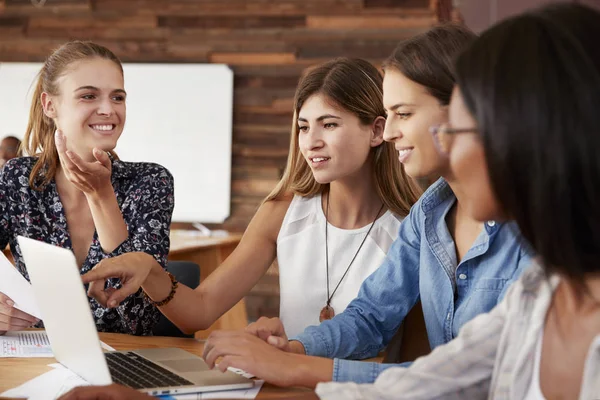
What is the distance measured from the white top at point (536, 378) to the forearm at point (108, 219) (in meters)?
1.17

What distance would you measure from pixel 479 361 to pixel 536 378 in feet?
0.33

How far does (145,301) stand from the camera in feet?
6.40

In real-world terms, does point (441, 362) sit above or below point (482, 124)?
below

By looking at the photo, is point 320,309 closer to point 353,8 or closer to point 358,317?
point 358,317

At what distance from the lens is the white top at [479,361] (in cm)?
106

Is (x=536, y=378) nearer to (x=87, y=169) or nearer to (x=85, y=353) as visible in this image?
(x=85, y=353)

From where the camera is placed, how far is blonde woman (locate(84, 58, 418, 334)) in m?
1.98

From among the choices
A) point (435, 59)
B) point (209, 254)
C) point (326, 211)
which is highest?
point (435, 59)

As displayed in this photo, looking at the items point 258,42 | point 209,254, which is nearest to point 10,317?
point 209,254

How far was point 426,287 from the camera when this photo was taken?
1.61 m

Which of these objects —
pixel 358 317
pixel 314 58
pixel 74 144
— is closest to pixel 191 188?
pixel 314 58

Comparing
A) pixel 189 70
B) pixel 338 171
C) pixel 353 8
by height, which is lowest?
pixel 338 171

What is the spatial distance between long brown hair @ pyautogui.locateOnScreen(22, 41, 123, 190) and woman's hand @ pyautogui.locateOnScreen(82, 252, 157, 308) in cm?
60

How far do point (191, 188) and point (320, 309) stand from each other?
150 inches
